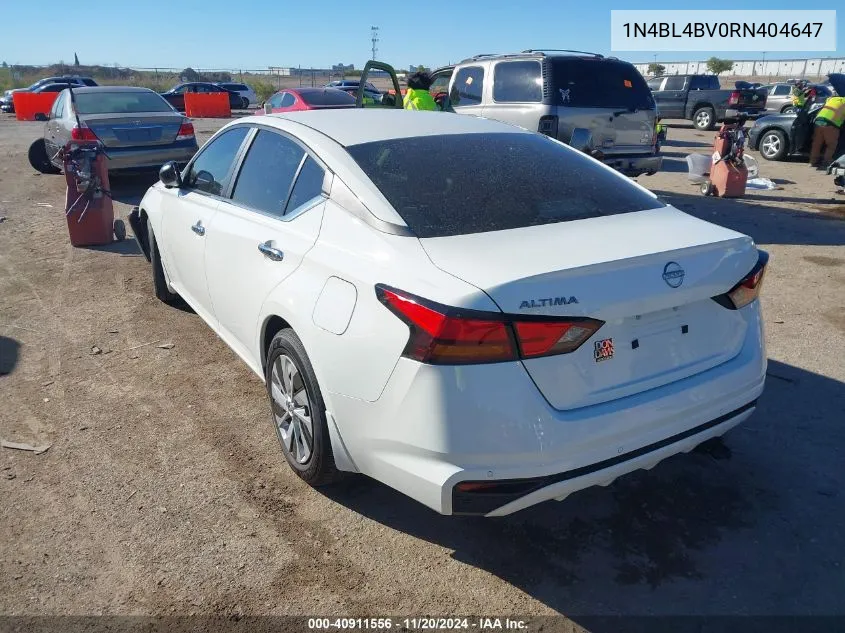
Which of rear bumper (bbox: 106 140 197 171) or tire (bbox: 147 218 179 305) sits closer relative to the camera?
tire (bbox: 147 218 179 305)

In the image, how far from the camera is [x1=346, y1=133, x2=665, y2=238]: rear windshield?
9.37ft

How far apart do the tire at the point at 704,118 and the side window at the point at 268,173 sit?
895 inches

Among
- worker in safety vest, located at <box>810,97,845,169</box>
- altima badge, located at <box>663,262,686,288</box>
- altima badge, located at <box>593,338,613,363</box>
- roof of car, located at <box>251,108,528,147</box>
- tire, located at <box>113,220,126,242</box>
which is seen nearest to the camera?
altima badge, located at <box>593,338,613,363</box>

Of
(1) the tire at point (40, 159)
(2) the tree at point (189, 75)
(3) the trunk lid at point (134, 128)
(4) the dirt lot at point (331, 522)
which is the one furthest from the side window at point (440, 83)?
(2) the tree at point (189, 75)

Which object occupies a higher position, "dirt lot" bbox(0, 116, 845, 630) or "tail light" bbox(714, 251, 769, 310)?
"tail light" bbox(714, 251, 769, 310)

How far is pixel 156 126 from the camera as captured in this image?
10.1 m

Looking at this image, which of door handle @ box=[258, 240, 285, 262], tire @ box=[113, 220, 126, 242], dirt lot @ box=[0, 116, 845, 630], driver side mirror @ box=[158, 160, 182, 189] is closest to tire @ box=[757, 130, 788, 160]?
dirt lot @ box=[0, 116, 845, 630]

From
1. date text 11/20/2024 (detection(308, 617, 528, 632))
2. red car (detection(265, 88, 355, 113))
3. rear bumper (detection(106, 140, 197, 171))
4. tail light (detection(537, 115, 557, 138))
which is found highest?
red car (detection(265, 88, 355, 113))

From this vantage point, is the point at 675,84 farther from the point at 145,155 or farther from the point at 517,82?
the point at 145,155

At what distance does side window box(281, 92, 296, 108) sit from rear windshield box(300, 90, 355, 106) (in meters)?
0.28

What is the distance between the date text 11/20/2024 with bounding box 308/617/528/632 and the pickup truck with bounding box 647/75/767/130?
76.4 ft

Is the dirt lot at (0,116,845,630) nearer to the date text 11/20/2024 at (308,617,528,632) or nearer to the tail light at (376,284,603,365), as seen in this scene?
the date text 11/20/2024 at (308,617,528,632)

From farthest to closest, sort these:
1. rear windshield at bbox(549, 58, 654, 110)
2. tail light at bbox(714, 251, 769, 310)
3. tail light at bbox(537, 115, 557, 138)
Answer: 1. rear windshield at bbox(549, 58, 654, 110)
2. tail light at bbox(537, 115, 557, 138)
3. tail light at bbox(714, 251, 769, 310)

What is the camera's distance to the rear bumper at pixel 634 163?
9023mm
